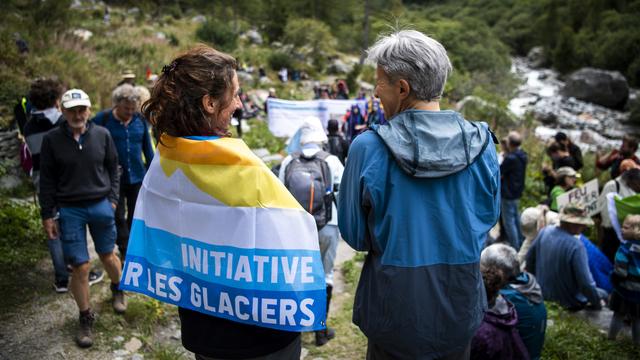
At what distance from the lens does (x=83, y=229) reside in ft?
11.4

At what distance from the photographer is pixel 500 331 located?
279 cm

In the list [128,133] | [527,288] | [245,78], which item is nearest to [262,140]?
[128,133]

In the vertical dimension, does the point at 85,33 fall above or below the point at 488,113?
above

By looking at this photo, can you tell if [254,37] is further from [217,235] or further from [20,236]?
[217,235]

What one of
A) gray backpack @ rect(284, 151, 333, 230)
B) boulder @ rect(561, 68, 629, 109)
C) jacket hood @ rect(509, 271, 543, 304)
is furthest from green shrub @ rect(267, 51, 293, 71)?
jacket hood @ rect(509, 271, 543, 304)

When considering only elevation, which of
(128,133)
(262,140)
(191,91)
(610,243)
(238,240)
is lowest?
(262,140)

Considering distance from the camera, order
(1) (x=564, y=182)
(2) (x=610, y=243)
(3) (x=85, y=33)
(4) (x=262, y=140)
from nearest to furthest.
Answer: (2) (x=610, y=243) < (1) (x=564, y=182) < (4) (x=262, y=140) < (3) (x=85, y=33)

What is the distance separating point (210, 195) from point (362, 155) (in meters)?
0.54

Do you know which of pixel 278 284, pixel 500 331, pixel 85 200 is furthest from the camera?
pixel 85 200

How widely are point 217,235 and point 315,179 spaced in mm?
2028

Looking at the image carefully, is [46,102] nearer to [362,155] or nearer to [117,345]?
[117,345]

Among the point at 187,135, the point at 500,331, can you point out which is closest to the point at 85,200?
the point at 187,135

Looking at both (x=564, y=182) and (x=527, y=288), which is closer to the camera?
(x=527, y=288)

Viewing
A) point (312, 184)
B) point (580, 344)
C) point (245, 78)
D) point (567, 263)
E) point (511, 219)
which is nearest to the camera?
point (312, 184)
